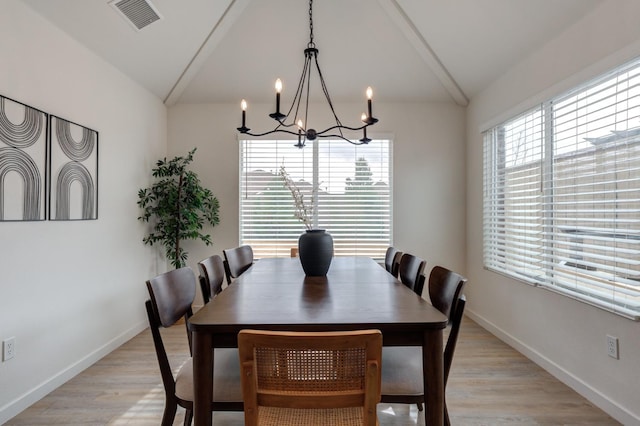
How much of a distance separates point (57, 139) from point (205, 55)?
1.75m

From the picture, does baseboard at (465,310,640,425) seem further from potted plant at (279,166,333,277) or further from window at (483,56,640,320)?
potted plant at (279,166,333,277)

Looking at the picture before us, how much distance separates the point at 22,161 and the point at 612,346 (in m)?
3.76

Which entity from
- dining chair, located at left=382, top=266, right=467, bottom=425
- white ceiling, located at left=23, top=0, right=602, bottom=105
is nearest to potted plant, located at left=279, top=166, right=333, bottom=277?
dining chair, located at left=382, top=266, right=467, bottom=425

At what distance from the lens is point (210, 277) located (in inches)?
79.7

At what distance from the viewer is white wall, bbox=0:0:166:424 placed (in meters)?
2.10

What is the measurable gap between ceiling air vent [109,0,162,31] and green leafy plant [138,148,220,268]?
127cm

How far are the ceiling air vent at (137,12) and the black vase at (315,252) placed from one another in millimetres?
2169

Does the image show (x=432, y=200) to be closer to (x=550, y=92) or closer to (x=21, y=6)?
(x=550, y=92)

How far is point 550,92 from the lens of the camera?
2.63 m

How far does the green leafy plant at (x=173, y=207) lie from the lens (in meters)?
3.60

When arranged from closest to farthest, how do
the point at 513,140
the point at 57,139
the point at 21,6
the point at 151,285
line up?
the point at 151,285
the point at 21,6
the point at 57,139
the point at 513,140

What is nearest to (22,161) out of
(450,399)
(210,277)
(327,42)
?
(210,277)

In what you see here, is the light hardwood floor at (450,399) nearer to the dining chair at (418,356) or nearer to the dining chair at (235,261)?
the dining chair at (418,356)

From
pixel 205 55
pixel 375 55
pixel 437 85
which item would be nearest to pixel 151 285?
pixel 205 55
